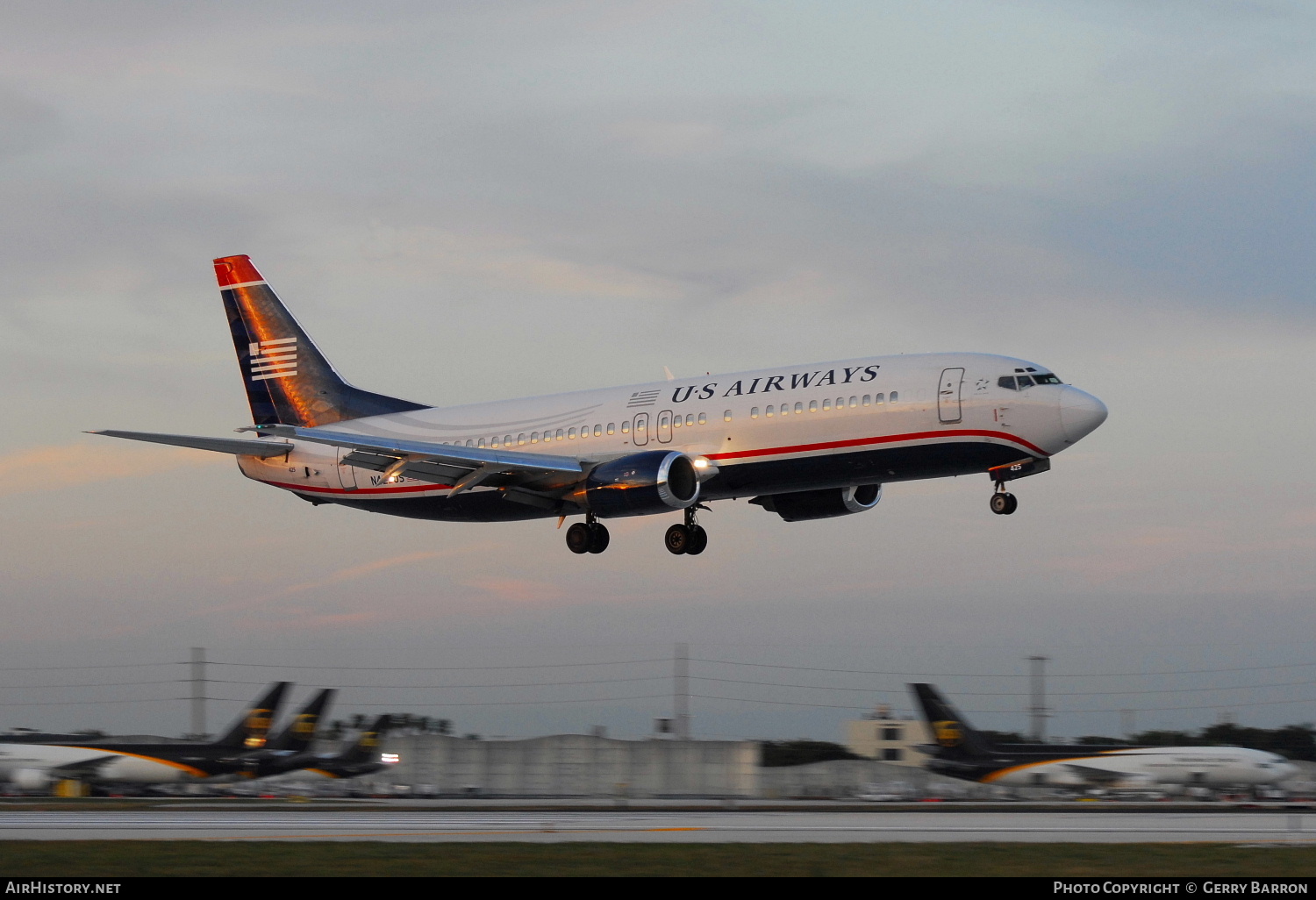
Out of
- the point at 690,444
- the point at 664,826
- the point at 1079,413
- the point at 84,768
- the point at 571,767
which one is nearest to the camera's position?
the point at 664,826

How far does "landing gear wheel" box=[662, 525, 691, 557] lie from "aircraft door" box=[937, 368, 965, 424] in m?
10.7

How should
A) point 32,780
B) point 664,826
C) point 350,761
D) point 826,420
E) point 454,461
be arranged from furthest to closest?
point 350,761 < point 32,780 < point 454,461 < point 826,420 < point 664,826

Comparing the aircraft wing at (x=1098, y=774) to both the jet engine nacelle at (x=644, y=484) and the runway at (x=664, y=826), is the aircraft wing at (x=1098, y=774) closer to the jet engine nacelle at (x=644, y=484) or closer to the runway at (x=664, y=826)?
the runway at (x=664, y=826)

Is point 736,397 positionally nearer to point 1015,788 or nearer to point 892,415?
point 892,415

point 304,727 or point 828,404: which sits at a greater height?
point 828,404

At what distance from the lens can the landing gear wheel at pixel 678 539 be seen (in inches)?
1854

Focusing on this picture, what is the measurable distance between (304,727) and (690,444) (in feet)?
77.2

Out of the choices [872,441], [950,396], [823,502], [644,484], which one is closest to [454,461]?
[644,484]

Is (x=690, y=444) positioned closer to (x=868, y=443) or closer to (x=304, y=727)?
(x=868, y=443)

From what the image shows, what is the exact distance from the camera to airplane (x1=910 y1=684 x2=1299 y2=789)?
53188mm

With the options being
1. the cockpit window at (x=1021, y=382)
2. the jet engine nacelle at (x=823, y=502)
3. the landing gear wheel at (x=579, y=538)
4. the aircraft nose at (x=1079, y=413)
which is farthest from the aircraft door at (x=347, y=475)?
the aircraft nose at (x=1079, y=413)

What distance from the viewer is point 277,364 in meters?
58.9
